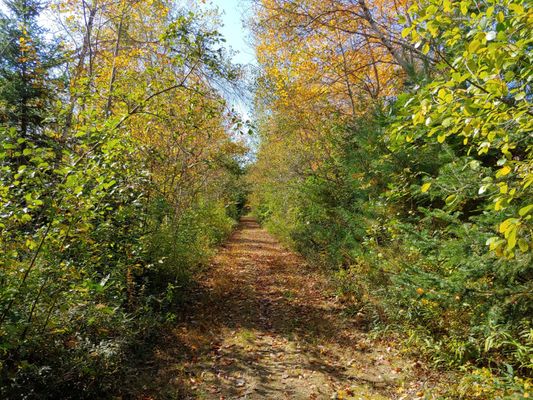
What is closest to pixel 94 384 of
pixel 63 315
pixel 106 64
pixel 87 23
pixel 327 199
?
pixel 63 315

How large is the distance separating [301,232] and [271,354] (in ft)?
19.6

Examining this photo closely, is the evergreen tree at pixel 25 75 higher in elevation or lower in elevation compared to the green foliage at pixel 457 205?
higher

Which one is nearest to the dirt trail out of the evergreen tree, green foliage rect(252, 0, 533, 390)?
green foliage rect(252, 0, 533, 390)

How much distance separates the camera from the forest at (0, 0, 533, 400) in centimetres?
260

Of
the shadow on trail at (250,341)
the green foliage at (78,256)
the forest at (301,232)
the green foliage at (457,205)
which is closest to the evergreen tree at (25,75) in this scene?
the forest at (301,232)

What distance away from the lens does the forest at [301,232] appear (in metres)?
2.60

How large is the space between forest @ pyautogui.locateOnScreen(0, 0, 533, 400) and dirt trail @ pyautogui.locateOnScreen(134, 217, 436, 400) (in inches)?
1.5

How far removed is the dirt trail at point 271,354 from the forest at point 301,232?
0.12ft

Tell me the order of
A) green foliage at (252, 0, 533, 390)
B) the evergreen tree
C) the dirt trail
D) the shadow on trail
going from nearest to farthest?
green foliage at (252, 0, 533, 390)
the dirt trail
the shadow on trail
the evergreen tree

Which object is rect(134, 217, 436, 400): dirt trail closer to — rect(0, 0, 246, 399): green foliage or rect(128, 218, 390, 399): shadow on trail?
rect(128, 218, 390, 399): shadow on trail

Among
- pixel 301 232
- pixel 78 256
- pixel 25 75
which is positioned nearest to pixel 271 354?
pixel 78 256

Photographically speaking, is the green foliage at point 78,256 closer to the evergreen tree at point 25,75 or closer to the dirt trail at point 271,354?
the dirt trail at point 271,354

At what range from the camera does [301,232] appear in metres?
10.6

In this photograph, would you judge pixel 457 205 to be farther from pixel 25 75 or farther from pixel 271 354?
pixel 25 75
